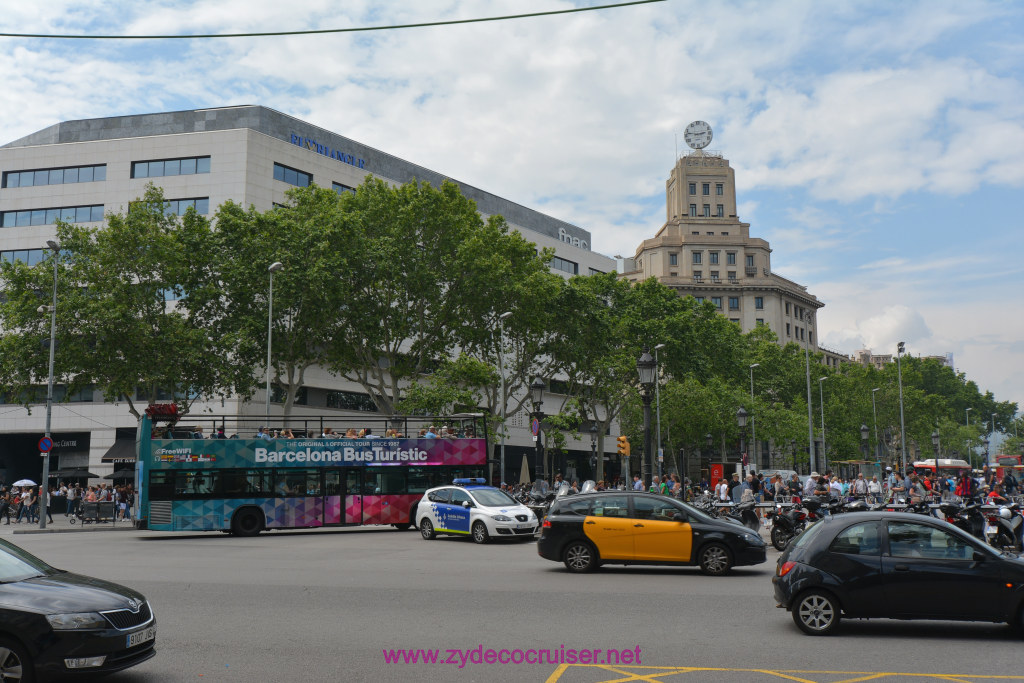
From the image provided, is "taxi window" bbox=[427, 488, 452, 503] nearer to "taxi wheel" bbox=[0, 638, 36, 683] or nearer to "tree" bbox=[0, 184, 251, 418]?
"tree" bbox=[0, 184, 251, 418]

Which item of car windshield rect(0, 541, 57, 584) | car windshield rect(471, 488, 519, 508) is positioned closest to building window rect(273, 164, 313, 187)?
car windshield rect(471, 488, 519, 508)

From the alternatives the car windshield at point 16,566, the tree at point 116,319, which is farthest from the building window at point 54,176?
the car windshield at point 16,566

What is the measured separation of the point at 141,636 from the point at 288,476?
19557mm

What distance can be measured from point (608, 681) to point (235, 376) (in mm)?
31796

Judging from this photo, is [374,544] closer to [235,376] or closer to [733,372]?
[235,376]

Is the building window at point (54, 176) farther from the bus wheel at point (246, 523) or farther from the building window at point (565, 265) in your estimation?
the building window at point (565, 265)

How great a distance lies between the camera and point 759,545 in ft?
49.6

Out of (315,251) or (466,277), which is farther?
(466,277)

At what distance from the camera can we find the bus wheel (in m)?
25.9

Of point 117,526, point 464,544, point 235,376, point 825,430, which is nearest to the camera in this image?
point 464,544

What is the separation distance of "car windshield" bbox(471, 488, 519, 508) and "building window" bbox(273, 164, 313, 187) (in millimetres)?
30238

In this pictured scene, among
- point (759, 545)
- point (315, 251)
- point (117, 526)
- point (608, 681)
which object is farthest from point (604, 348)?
point (608, 681)

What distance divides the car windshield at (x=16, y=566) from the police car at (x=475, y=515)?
15.1 m

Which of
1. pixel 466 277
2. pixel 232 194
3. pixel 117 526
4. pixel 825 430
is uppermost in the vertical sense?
pixel 232 194
